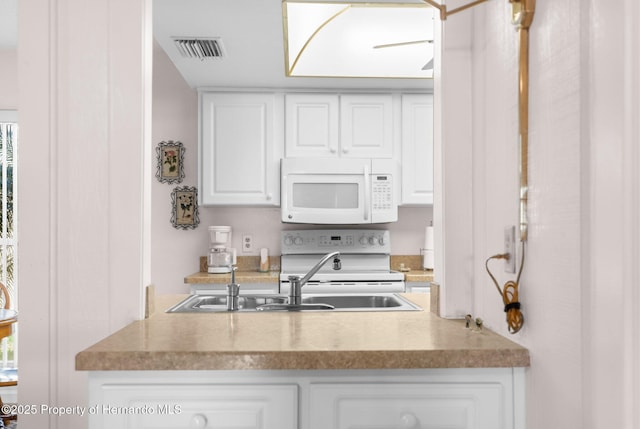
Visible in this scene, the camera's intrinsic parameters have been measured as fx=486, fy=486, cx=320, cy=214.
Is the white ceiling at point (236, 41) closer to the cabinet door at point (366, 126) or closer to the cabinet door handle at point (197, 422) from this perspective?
the cabinet door at point (366, 126)

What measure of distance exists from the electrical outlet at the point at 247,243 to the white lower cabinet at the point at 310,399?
9.24 ft

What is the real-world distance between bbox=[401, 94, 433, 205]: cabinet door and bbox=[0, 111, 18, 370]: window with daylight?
3217mm

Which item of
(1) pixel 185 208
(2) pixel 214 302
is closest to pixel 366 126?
(1) pixel 185 208

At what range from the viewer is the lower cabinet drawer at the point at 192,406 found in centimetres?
116

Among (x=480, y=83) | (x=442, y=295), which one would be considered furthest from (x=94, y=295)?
(x=480, y=83)

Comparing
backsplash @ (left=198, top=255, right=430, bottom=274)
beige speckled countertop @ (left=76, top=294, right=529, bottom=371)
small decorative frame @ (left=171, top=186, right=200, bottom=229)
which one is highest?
small decorative frame @ (left=171, top=186, right=200, bottom=229)

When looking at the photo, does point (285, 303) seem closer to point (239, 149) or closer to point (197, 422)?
point (197, 422)

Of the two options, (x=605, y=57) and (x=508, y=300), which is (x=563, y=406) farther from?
(x=605, y=57)

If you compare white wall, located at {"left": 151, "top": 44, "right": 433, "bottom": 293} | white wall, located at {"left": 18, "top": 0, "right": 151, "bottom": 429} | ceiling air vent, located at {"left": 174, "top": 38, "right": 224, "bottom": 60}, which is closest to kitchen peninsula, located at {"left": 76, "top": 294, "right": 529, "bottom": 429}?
white wall, located at {"left": 18, "top": 0, "right": 151, "bottom": 429}

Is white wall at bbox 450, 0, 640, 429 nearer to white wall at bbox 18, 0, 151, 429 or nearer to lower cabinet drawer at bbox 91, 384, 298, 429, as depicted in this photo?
lower cabinet drawer at bbox 91, 384, 298, 429

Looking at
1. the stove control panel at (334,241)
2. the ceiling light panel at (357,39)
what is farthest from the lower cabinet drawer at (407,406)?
the stove control panel at (334,241)

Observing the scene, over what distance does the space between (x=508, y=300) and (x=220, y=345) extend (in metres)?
0.72

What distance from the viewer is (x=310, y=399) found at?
1.17 metres

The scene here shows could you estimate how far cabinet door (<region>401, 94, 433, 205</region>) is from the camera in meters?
3.68
